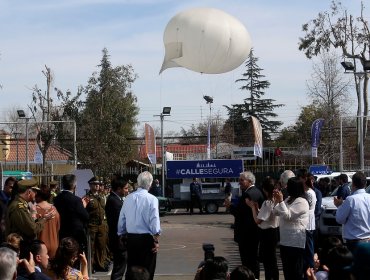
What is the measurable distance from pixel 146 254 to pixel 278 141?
66934 millimetres

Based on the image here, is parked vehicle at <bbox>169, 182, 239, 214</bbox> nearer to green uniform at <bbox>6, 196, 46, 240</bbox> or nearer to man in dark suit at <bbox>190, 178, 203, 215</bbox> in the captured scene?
man in dark suit at <bbox>190, 178, 203, 215</bbox>

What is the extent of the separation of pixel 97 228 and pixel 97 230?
64 mm

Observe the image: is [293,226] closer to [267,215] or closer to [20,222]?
[267,215]

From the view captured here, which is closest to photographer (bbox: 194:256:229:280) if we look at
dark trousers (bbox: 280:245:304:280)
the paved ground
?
dark trousers (bbox: 280:245:304:280)

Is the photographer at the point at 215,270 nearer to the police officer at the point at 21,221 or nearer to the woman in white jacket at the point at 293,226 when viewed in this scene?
the woman in white jacket at the point at 293,226

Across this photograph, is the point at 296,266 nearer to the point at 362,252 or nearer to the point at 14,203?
the point at 14,203

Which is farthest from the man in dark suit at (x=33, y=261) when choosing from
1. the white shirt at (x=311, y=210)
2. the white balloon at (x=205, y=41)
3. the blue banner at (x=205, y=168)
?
the blue banner at (x=205, y=168)

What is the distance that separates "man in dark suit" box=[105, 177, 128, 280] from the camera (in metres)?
12.9

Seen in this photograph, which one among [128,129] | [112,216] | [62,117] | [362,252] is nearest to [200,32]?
[112,216]

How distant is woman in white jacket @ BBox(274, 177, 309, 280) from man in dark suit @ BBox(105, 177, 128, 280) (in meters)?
2.97

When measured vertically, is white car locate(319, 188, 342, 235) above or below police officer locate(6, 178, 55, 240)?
below

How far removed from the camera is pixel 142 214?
1143 cm

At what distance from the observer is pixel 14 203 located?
11094 mm

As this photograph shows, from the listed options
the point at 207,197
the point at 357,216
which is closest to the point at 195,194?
the point at 207,197
